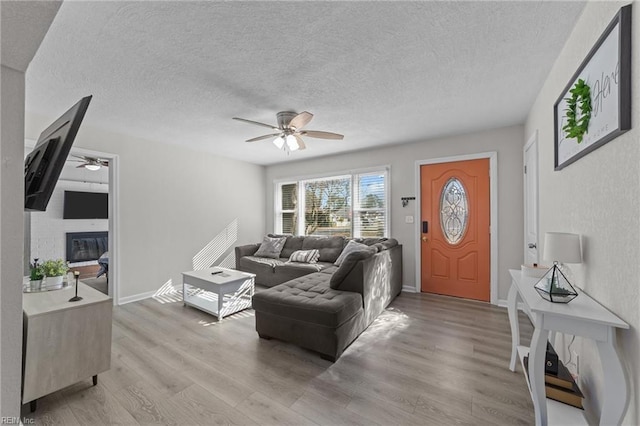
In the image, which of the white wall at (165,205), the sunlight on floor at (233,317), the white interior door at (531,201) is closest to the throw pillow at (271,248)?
the white wall at (165,205)

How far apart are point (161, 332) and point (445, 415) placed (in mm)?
2829

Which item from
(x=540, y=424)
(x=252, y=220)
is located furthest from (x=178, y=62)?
(x=252, y=220)

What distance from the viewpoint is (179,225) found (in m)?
4.55

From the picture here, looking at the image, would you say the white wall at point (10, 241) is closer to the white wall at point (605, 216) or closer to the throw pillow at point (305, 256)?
the white wall at point (605, 216)

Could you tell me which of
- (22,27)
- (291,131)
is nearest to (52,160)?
(22,27)

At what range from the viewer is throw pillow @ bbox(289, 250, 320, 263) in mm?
4629

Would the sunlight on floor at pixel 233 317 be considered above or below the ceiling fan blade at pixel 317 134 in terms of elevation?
below

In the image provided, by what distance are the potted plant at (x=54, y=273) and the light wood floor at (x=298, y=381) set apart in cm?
82

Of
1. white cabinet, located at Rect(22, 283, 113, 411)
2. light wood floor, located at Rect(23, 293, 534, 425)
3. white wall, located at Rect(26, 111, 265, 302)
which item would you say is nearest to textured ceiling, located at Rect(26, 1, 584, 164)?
white wall, located at Rect(26, 111, 265, 302)

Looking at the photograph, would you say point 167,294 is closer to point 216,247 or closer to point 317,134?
point 216,247

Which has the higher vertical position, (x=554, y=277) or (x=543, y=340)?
(x=554, y=277)

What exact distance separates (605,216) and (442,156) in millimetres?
2944

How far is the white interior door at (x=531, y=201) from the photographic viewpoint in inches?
111

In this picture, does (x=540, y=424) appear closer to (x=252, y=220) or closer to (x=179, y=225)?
(x=179, y=225)
